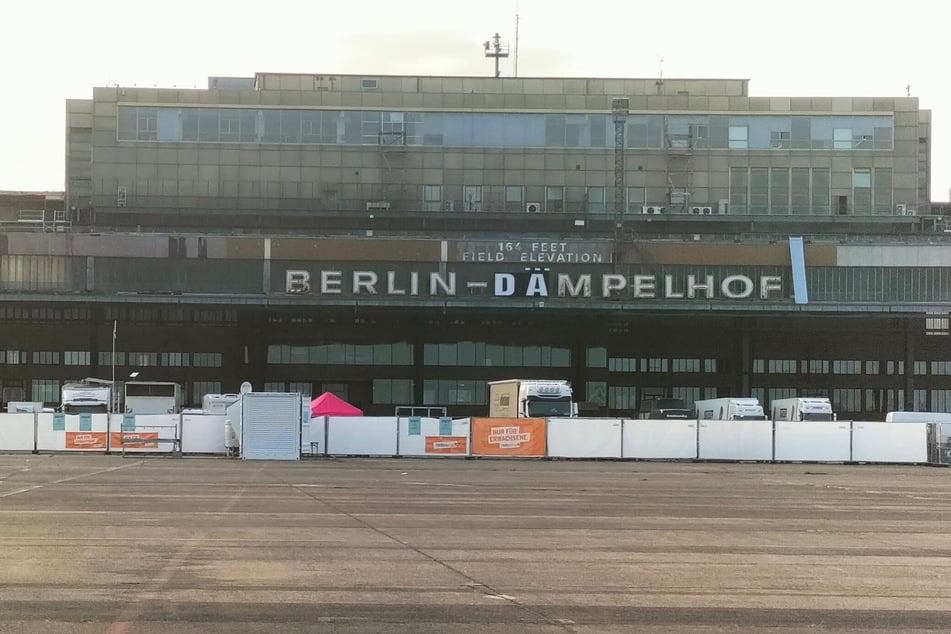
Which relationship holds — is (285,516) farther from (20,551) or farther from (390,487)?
(390,487)

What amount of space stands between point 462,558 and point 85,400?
183ft

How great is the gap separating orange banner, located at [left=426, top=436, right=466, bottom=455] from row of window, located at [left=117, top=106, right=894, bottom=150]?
4387cm

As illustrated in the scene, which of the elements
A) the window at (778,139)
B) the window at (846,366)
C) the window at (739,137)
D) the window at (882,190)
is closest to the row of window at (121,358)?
the window at (739,137)

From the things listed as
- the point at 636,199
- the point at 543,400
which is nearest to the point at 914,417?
the point at 543,400

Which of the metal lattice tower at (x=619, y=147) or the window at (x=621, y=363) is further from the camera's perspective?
the window at (x=621, y=363)

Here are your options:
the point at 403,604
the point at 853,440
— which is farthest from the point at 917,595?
the point at 853,440

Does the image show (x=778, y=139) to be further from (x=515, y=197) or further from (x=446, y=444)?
(x=446, y=444)

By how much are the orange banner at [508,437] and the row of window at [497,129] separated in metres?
43.6

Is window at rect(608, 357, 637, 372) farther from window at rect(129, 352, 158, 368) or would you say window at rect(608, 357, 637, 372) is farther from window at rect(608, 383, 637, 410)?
window at rect(129, 352, 158, 368)

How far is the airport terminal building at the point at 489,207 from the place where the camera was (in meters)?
87.6

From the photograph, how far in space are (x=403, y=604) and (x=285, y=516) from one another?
10.2 m

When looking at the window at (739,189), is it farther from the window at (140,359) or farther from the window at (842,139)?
the window at (140,359)

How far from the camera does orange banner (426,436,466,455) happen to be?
168ft

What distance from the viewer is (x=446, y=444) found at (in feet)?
168
